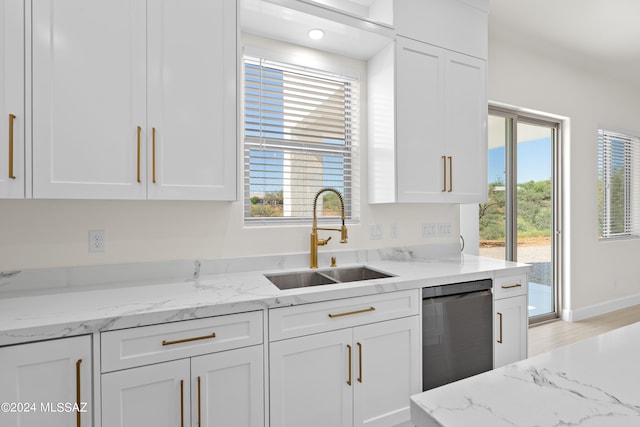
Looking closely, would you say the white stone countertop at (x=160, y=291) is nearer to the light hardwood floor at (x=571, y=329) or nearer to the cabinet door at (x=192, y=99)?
the cabinet door at (x=192, y=99)

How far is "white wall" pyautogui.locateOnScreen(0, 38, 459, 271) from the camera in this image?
165cm

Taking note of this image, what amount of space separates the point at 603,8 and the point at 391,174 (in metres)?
2.38

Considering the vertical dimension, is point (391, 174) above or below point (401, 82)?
below

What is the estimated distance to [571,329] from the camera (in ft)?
11.8

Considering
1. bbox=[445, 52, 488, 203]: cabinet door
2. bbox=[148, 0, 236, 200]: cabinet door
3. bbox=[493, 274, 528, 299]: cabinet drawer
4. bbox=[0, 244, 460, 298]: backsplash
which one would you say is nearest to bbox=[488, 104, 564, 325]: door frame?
bbox=[445, 52, 488, 203]: cabinet door

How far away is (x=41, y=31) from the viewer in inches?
55.1

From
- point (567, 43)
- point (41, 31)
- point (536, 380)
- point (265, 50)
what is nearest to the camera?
point (536, 380)

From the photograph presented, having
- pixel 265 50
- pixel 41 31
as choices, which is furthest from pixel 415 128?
pixel 41 31

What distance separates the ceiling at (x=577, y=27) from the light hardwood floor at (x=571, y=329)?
290cm

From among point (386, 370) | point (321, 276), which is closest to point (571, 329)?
point (386, 370)

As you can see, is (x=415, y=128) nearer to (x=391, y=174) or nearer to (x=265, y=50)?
(x=391, y=174)

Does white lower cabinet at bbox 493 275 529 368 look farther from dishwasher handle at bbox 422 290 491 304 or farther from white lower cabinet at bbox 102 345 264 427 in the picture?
white lower cabinet at bbox 102 345 264 427

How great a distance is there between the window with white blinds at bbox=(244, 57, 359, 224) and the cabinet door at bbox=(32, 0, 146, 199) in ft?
2.42

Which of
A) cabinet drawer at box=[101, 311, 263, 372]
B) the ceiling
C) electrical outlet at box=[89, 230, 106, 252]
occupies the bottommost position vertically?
cabinet drawer at box=[101, 311, 263, 372]
